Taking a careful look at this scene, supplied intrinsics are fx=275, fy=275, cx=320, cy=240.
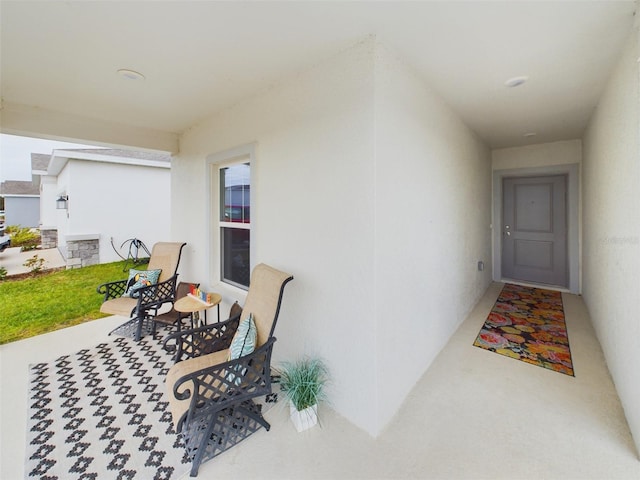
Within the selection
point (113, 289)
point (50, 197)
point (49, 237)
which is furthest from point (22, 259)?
point (113, 289)

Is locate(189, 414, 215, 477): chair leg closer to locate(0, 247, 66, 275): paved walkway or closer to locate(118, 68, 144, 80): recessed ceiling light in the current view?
locate(118, 68, 144, 80): recessed ceiling light

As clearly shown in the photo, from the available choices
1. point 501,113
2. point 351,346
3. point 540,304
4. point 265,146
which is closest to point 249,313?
point 351,346

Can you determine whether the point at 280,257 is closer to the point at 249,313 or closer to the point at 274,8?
the point at 249,313

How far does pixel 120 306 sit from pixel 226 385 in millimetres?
2296

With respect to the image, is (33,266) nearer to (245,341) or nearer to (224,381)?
(245,341)

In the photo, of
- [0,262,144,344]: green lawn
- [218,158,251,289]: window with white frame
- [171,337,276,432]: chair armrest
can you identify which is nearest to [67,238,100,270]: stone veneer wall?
[0,262,144,344]: green lawn

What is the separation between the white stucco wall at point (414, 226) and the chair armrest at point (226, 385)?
0.77 m

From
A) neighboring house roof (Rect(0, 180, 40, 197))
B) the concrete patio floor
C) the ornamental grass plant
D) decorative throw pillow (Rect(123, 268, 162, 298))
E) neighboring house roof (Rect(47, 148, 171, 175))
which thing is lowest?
the concrete patio floor

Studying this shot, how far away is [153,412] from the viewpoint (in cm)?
201

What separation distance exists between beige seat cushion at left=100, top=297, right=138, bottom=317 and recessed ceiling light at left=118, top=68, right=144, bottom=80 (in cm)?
237

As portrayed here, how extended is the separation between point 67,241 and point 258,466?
7.76 meters

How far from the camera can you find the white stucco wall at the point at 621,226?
66.0 inches

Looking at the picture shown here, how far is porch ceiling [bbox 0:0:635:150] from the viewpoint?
4.94ft

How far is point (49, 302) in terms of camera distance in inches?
173
